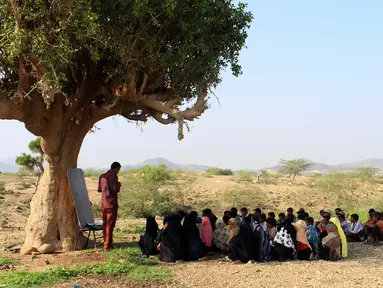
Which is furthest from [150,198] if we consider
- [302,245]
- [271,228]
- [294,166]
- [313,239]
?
[294,166]

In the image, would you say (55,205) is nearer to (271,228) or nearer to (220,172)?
(271,228)

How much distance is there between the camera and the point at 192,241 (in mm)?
9312

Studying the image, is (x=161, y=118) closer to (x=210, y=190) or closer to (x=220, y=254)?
(x=220, y=254)

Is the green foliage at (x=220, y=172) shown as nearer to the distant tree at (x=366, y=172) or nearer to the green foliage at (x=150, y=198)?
the distant tree at (x=366, y=172)

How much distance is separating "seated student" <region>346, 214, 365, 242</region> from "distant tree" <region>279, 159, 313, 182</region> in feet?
112

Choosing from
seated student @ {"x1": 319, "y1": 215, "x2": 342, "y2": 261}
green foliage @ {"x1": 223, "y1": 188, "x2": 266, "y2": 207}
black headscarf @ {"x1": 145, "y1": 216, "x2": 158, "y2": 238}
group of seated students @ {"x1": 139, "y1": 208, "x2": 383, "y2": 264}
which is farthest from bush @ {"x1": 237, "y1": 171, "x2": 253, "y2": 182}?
black headscarf @ {"x1": 145, "y1": 216, "x2": 158, "y2": 238}

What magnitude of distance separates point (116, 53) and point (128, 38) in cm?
39

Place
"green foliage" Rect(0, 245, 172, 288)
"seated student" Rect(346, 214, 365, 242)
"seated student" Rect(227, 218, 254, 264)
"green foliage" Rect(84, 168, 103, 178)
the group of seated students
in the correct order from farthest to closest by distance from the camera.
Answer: "green foliage" Rect(84, 168, 103, 178) < "seated student" Rect(346, 214, 365, 242) < the group of seated students < "seated student" Rect(227, 218, 254, 264) < "green foliage" Rect(0, 245, 172, 288)

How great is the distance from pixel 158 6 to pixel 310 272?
5.55 metres

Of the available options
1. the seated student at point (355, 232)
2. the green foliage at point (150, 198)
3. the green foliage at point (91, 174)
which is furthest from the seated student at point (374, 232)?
the green foliage at point (91, 174)

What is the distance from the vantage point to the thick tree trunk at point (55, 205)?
9.84 meters

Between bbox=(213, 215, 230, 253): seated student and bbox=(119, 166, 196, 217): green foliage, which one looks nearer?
bbox=(213, 215, 230, 253): seated student

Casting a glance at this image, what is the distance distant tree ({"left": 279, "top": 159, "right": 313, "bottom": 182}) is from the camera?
149ft

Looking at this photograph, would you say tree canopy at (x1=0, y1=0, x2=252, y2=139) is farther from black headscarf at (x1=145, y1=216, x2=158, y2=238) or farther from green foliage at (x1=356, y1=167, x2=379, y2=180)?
green foliage at (x1=356, y1=167, x2=379, y2=180)
